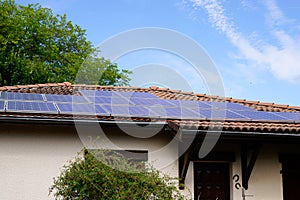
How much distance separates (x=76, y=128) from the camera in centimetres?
962

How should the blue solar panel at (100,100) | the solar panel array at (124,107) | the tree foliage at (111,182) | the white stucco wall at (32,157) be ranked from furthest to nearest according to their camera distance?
the blue solar panel at (100,100), the solar panel array at (124,107), the white stucco wall at (32,157), the tree foliage at (111,182)

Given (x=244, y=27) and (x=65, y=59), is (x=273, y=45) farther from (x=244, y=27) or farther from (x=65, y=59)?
(x=65, y=59)

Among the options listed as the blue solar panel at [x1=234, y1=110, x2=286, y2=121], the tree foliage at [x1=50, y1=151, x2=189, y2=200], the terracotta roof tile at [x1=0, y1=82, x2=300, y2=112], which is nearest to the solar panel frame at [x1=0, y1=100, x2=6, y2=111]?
the tree foliage at [x1=50, y1=151, x2=189, y2=200]

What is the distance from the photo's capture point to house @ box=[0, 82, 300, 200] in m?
9.28

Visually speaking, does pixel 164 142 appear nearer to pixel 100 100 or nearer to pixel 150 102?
pixel 150 102

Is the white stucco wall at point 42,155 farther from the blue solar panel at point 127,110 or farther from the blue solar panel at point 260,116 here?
the blue solar panel at point 260,116

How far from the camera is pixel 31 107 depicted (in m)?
9.47

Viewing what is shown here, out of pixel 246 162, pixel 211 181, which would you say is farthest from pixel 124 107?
pixel 246 162

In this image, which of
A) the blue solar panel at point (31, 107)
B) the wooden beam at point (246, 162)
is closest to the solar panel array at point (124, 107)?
the blue solar panel at point (31, 107)

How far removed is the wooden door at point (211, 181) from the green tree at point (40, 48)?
1650 centimetres

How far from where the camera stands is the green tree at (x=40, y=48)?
2548cm

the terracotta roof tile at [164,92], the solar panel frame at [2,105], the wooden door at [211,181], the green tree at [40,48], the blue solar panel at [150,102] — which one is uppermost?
the green tree at [40,48]

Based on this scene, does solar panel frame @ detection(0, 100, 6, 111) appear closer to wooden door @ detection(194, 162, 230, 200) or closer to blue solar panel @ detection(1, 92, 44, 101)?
blue solar panel @ detection(1, 92, 44, 101)

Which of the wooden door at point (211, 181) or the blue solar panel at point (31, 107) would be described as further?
the wooden door at point (211, 181)
